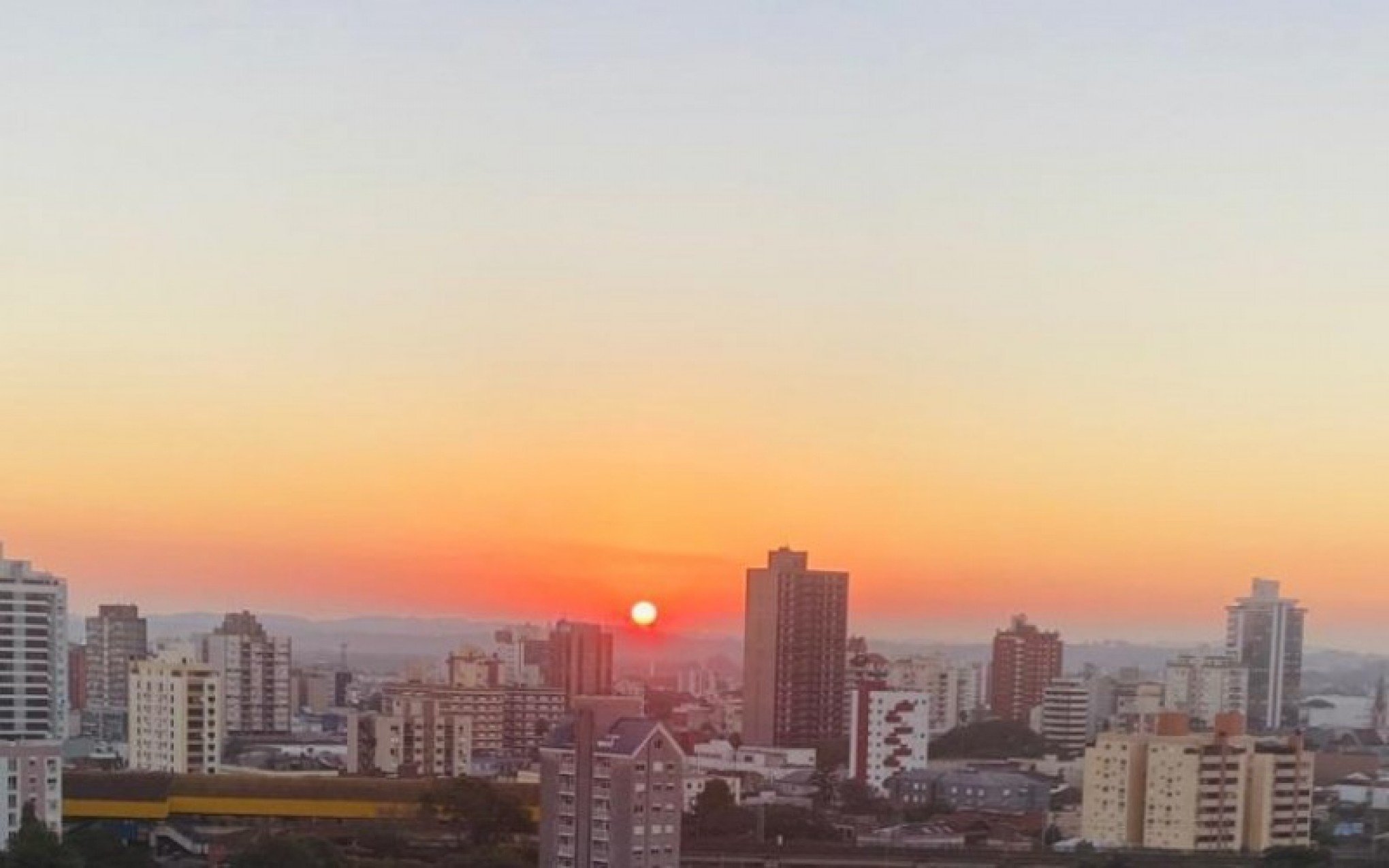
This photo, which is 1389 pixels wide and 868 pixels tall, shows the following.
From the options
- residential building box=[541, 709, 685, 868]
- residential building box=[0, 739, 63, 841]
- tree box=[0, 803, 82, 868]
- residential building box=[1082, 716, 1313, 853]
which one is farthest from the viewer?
residential building box=[1082, 716, 1313, 853]

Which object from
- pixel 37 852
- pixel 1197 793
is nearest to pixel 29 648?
pixel 37 852

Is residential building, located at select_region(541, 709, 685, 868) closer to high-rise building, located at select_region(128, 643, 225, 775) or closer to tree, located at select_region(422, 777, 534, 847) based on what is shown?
tree, located at select_region(422, 777, 534, 847)

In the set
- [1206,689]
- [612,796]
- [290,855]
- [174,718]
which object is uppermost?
[612,796]

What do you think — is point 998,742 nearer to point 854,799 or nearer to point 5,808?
point 854,799

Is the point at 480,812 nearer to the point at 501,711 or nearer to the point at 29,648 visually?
the point at 29,648

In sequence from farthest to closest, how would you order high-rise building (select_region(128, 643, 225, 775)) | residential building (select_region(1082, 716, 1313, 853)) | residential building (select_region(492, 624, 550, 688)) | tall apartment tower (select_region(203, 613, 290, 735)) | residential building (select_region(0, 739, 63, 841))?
1. residential building (select_region(492, 624, 550, 688))
2. tall apartment tower (select_region(203, 613, 290, 735))
3. high-rise building (select_region(128, 643, 225, 775))
4. residential building (select_region(1082, 716, 1313, 853))
5. residential building (select_region(0, 739, 63, 841))

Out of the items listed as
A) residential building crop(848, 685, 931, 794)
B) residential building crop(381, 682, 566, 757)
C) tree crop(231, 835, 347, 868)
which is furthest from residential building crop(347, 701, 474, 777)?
tree crop(231, 835, 347, 868)
